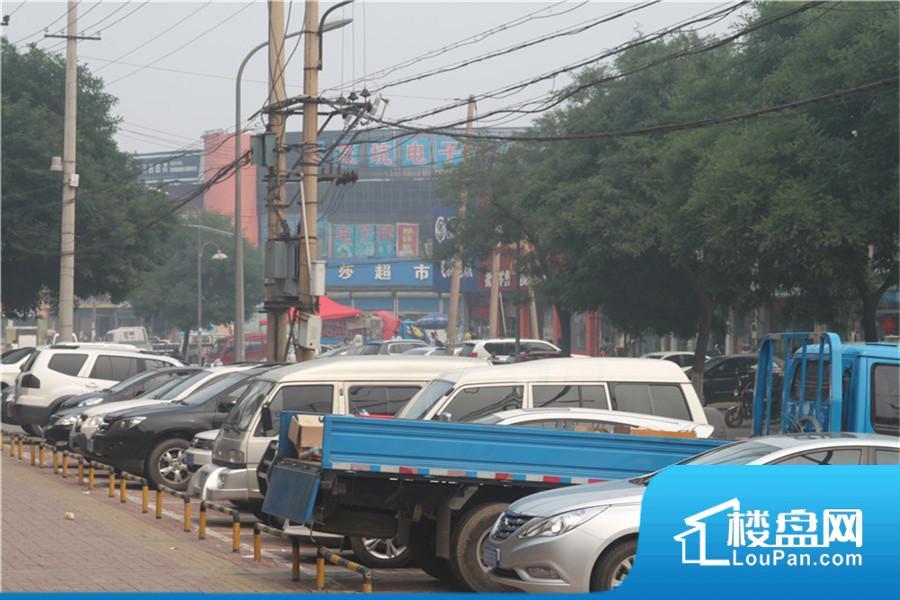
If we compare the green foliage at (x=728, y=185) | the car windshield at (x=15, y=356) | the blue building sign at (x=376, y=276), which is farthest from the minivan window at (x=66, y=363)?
the blue building sign at (x=376, y=276)

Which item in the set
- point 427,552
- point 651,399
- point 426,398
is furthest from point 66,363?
point 427,552

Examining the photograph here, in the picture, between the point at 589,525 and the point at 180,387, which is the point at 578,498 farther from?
the point at 180,387

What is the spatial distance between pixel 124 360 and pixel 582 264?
16219 mm

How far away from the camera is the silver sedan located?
9.09 m

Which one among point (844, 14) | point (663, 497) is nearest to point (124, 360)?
point (844, 14)

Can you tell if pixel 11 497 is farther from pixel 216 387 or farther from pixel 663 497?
pixel 663 497

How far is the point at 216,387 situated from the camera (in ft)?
63.7

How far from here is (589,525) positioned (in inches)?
359

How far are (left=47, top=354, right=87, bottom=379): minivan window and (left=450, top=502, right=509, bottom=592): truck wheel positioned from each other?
57.0 feet

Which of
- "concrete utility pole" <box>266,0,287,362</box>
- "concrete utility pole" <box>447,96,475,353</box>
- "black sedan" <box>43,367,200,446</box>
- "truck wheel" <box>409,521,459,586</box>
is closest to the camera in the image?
"truck wheel" <box>409,521,459,586</box>

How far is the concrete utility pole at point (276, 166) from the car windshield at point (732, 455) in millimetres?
15451

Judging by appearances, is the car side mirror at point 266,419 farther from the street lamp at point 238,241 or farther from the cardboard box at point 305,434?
the street lamp at point 238,241

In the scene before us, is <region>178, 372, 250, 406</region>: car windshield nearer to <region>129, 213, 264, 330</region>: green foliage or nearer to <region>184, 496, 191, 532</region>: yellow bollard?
<region>184, 496, 191, 532</region>: yellow bollard

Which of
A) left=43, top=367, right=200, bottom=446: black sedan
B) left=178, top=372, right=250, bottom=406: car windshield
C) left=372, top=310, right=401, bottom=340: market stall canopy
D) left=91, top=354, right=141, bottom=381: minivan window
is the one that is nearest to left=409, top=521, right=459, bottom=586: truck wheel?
left=178, top=372, right=250, bottom=406: car windshield
